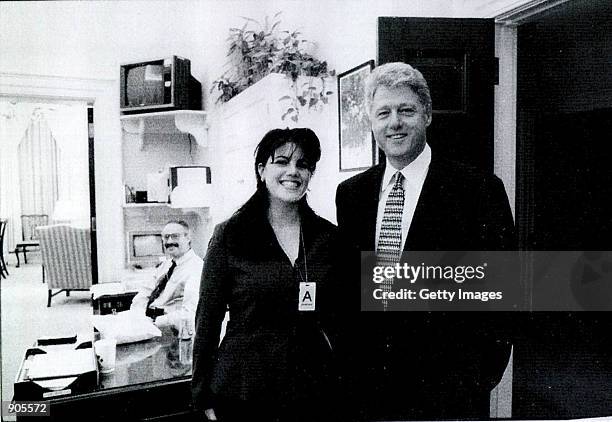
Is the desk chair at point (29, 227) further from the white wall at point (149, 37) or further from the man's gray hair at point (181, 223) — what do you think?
the man's gray hair at point (181, 223)

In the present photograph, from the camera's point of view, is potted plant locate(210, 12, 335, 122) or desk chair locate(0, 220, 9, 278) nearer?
desk chair locate(0, 220, 9, 278)

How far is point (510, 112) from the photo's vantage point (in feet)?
4.59

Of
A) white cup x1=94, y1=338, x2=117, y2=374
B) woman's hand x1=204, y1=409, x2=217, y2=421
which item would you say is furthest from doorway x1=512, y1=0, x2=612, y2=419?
white cup x1=94, y1=338, x2=117, y2=374

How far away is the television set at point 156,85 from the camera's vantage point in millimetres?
1230

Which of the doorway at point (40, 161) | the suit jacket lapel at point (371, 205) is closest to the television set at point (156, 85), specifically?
the doorway at point (40, 161)

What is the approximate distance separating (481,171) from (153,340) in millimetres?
920

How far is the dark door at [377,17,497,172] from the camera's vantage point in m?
1.29

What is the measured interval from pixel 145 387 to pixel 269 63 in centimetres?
82

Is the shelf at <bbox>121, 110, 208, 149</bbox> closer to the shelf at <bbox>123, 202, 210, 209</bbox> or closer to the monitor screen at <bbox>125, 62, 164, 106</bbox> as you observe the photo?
the monitor screen at <bbox>125, 62, 164, 106</bbox>

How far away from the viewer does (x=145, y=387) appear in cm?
124

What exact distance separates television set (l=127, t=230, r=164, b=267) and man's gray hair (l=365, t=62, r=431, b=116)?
60 centimetres

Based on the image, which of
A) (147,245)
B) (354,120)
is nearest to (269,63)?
(354,120)

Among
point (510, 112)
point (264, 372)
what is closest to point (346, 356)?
point (264, 372)

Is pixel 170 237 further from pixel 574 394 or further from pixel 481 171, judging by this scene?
pixel 574 394
